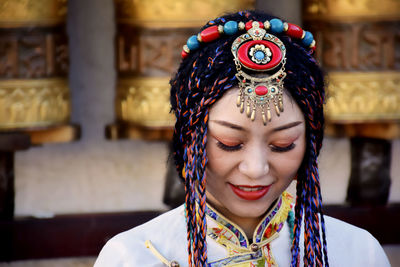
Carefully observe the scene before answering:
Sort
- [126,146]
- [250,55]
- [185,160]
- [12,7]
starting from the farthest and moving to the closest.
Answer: [126,146]
[12,7]
[185,160]
[250,55]

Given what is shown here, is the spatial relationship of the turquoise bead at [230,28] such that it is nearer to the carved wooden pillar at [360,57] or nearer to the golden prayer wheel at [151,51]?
the golden prayer wheel at [151,51]

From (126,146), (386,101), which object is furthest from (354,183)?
(126,146)

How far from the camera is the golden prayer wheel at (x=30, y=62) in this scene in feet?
7.38

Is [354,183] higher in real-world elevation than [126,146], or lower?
lower

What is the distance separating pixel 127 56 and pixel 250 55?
42.9 inches

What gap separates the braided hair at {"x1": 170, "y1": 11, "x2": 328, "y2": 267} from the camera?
1.40 meters

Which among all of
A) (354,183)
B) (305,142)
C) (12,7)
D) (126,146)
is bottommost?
(354,183)

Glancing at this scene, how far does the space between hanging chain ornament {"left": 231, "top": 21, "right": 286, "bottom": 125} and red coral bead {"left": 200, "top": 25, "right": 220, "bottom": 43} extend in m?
0.07

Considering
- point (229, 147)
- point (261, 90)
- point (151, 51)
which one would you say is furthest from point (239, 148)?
point (151, 51)

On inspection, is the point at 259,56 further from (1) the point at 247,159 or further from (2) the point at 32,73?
(2) the point at 32,73

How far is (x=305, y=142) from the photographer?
57.2 inches

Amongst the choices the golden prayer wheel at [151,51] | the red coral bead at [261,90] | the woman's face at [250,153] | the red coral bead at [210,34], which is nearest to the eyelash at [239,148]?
the woman's face at [250,153]

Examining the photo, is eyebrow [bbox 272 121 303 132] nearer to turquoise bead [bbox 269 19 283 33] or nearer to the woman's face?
the woman's face

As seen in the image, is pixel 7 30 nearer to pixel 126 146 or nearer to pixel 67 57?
pixel 67 57
